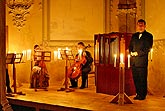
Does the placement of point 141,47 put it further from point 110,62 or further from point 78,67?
point 78,67

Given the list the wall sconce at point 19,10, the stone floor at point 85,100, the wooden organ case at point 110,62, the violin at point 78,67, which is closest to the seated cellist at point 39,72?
the stone floor at point 85,100

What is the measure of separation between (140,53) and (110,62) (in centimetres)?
87

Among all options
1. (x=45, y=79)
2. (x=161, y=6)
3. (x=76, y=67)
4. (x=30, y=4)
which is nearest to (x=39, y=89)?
(x=45, y=79)

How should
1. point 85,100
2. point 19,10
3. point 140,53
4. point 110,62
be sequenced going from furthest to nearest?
point 19,10
point 110,62
point 85,100
point 140,53

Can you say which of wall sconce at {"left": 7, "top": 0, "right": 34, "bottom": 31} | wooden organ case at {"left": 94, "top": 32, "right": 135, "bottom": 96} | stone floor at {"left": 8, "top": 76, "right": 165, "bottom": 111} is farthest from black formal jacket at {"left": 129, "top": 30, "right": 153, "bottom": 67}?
wall sconce at {"left": 7, "top": 0, "right": 34, "bottom": 31}

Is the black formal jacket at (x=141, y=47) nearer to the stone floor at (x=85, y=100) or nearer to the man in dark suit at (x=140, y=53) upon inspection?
the man in dark suit at (x=140, y=53)

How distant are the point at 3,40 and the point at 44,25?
4.81 m

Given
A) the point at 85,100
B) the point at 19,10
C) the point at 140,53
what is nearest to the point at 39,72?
the point at 85,100

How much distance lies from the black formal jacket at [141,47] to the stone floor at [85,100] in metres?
0.74

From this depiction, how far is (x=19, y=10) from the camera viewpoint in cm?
897

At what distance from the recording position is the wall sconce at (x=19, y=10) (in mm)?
8953

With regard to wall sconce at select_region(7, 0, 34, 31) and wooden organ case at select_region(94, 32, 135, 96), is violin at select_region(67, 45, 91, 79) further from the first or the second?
wall sconce at select_region(7, 0, 34, 31)

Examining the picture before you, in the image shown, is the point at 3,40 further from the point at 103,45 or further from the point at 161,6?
the point at 161,6

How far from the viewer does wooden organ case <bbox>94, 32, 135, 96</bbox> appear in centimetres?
631
